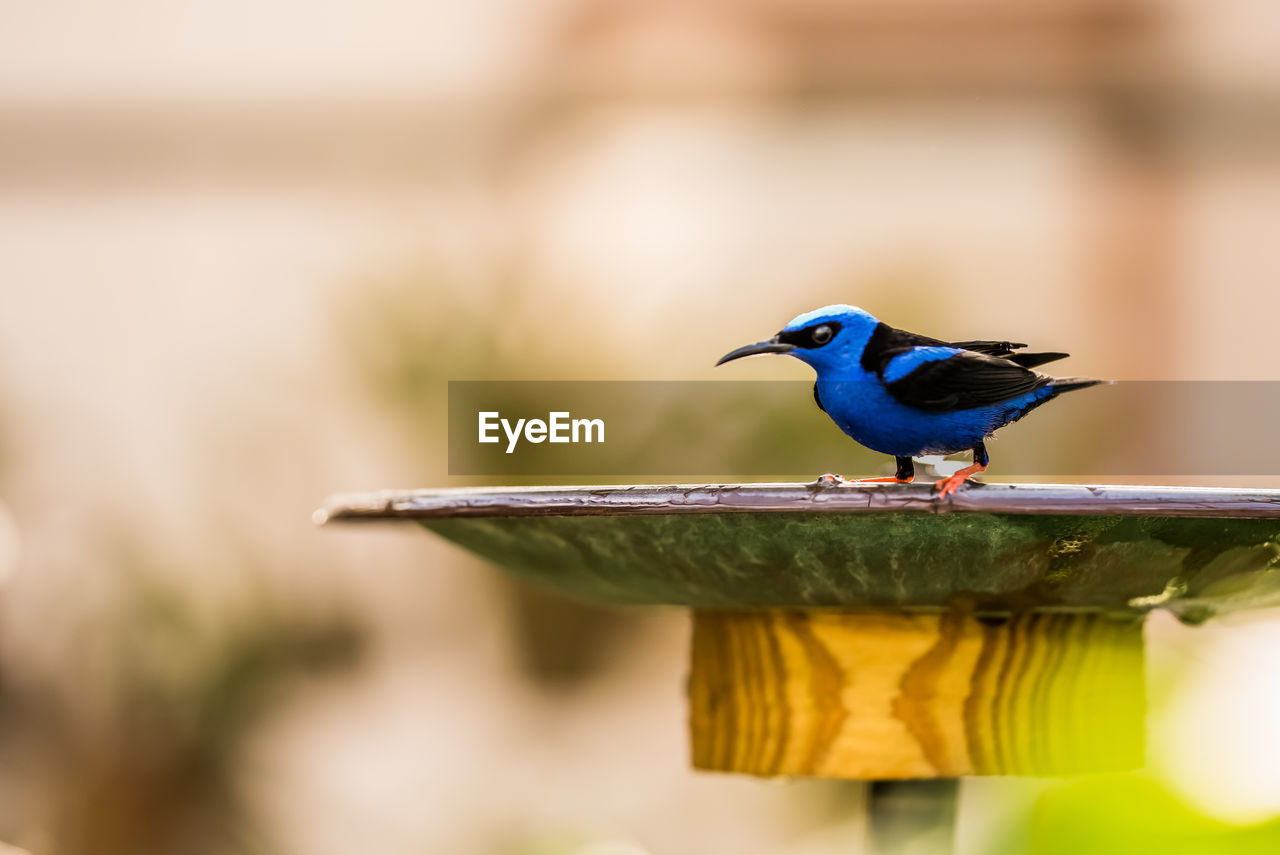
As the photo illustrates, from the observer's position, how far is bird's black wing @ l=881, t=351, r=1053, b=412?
0.98 metres

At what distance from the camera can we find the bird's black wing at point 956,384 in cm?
98

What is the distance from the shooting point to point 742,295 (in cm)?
255

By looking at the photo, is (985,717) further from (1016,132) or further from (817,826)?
(1016,132)

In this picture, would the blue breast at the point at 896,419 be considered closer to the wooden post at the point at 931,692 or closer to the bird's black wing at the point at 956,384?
the bird's black wing at the point at 956,384

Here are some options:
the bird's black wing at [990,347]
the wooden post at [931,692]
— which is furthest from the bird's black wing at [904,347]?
the wooden post at [931,692]

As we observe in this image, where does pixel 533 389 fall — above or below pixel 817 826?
above

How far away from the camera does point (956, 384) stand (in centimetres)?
98

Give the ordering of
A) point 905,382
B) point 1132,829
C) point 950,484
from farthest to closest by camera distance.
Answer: point 1132,829 → point 905,382 → point 950,484

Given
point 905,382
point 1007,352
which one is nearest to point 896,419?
point 905,382

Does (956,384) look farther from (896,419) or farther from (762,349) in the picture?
(762,349)

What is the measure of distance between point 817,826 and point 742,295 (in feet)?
3.67

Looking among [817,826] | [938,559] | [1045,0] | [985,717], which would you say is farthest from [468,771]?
[1045,0]

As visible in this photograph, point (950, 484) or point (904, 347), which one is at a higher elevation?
point (904, 347)

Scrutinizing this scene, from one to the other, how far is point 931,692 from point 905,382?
27cm
